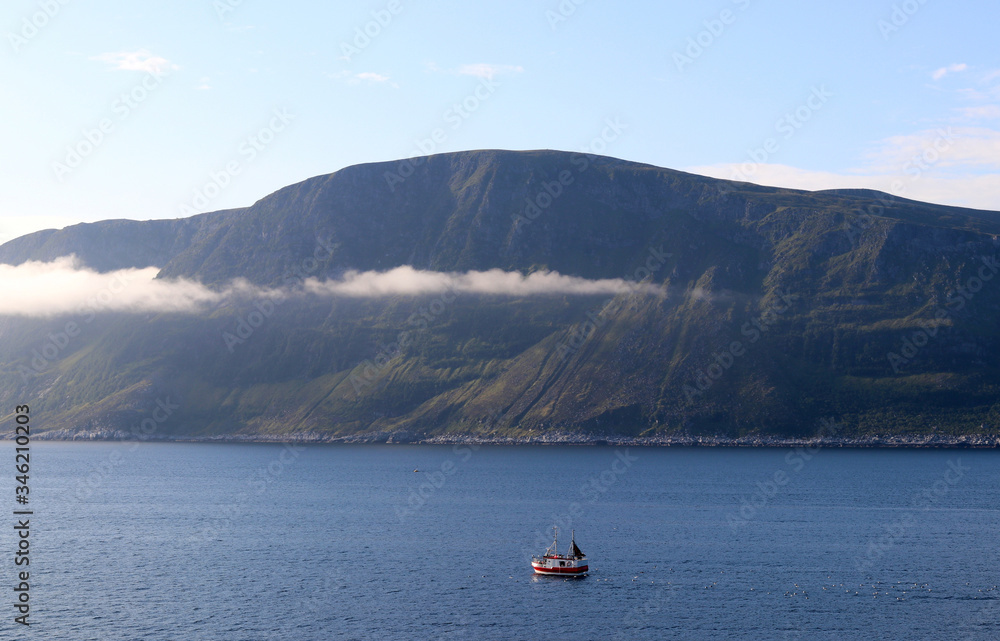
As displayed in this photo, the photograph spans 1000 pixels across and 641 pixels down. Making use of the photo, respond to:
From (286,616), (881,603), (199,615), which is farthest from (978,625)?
(199,615)

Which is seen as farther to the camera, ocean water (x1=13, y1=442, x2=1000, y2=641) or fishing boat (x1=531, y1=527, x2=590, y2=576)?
Result: fishing boat (x1=531, y1=527, x2=590, y2=576)

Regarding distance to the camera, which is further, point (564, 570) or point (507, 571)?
point (507, 571)

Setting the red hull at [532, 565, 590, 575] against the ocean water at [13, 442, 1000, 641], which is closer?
the ocean water at [13, 442, 1000, 641]

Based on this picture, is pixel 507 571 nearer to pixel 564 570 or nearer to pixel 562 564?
pixel 562 564

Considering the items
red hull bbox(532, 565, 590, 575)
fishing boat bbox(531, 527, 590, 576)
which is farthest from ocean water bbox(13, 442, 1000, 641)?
fishing boat bbox(531, 527, 590, 576)

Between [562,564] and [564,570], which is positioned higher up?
[562,564]

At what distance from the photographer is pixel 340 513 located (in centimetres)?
16638

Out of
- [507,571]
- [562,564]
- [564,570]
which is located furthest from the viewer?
[507,571]

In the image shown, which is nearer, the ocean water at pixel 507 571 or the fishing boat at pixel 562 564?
the ocean water at pixel 507 571

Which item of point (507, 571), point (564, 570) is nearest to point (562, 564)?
point (564, 570)

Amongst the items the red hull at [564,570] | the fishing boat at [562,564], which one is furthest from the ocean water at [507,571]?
the fishing boat at [562,564]

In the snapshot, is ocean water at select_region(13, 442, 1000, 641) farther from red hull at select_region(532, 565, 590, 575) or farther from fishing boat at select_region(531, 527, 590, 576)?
fishing boat at select_region(531, 527, 590, 576)

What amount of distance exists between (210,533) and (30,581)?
3760 cm

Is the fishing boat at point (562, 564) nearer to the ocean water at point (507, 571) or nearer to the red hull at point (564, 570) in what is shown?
the red hull at point (564, 570)
